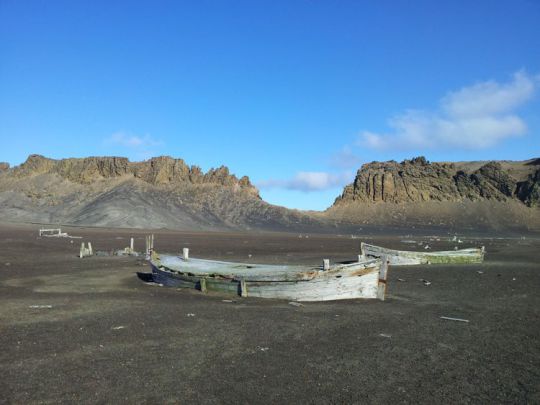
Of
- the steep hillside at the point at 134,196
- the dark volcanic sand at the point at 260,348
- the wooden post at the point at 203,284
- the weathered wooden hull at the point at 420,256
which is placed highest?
the steep hillside at the point at 134,196

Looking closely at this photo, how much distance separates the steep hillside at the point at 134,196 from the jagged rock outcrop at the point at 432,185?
118 ft

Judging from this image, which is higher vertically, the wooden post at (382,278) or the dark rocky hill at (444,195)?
the dark rocky hill at (444,195)

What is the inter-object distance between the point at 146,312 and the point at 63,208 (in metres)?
120

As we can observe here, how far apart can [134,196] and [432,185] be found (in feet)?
312

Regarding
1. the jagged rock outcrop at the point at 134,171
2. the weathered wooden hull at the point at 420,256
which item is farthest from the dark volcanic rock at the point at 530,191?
→ the weathered wooden hull at the point at 420,256

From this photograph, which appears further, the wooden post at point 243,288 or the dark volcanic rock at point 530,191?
the dark volcanic rock at point 530,191

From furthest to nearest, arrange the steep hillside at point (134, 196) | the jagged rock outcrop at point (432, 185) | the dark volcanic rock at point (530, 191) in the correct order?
1. the jagged rock outcrop at point (432, 185)
2. the dark volcanic rock at point (530, 191)
3. the steep hillside at point (134, 196)

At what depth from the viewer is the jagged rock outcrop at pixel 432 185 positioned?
149750mm

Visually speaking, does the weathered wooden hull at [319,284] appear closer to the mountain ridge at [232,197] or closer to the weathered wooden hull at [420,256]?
the weathered wooden hull at [420,256]

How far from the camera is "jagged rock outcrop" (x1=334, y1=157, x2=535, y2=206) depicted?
14975 centimetres

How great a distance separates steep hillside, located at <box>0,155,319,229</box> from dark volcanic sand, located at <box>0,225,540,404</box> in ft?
302

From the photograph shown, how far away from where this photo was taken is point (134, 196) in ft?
400

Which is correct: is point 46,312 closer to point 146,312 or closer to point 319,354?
point 146,312

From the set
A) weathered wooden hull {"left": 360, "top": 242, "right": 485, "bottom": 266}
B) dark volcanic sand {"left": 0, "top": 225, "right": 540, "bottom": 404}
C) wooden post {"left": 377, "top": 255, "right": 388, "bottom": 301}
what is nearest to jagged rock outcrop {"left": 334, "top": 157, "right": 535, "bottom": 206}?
weathered wooden hull {"left": 360, "top": 242, "right": 485, "bottom": 266}
